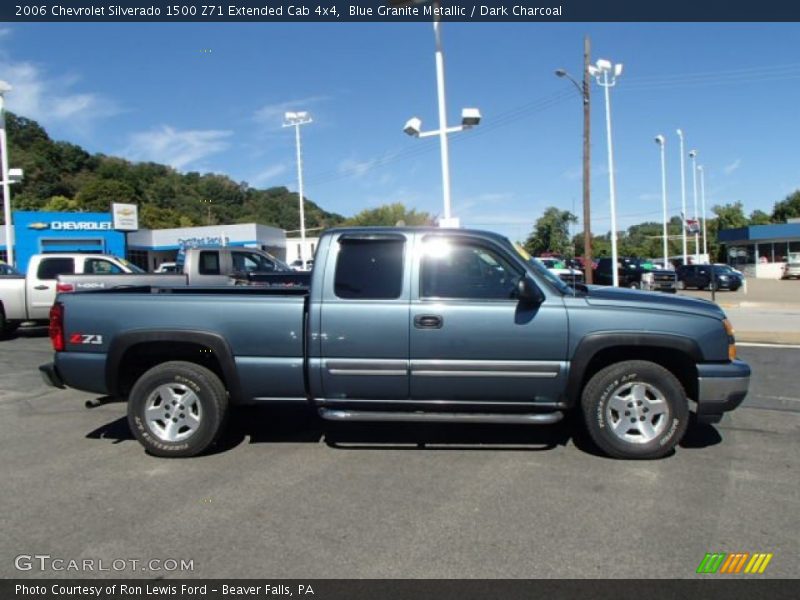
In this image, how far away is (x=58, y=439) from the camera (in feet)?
19.2

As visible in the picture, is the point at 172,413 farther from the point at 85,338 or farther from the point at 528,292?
the point at 528,292

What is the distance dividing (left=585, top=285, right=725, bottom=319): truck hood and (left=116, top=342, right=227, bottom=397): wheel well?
10.5 feet

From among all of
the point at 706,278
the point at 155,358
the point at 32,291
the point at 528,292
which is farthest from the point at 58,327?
the point at 706,278

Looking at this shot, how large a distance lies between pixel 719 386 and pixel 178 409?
4409mm

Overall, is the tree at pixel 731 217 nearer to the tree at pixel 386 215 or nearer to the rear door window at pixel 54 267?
the tree at pixel 386 215

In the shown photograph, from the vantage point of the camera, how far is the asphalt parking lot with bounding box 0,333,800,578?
344 cm

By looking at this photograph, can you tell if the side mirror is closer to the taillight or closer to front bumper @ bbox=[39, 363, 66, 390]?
the taillight

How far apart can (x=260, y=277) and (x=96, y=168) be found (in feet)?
350

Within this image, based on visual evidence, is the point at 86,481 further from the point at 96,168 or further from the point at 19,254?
the point at 96,168

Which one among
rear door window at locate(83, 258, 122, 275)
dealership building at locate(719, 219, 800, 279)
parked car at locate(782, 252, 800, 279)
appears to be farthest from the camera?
dealership building at locate(719, 219, 800, 279)

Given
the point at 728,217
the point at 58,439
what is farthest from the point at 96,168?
the point at 58,439

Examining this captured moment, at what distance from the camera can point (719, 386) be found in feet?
15.9

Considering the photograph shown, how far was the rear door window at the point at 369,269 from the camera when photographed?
16.6 feet

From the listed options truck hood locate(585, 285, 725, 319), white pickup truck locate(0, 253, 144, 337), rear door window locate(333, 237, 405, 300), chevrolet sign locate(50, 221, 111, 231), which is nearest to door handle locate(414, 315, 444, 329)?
rear door window locate(333, 237, 405, 300)
